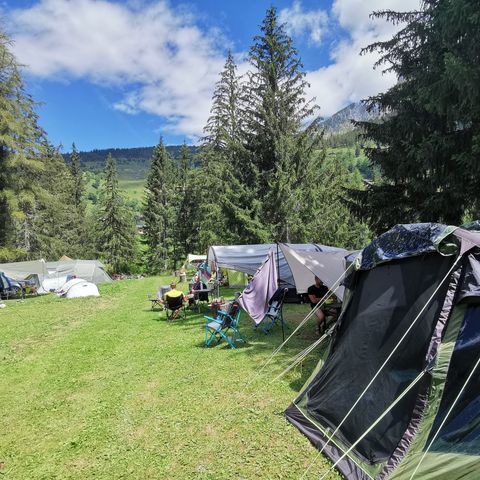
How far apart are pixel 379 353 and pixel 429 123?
8.14 m

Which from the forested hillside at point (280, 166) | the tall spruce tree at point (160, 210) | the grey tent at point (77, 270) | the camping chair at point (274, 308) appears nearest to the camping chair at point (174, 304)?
the camping chair at point (274, 308)

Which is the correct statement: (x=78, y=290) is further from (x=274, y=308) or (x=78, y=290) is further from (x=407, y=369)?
(x=407, y=369)

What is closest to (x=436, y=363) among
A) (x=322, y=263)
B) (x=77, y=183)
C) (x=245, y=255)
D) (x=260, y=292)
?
(x=322, y=263)

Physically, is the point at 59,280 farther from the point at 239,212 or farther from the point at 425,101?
the point at 425,101

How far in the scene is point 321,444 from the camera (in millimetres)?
4070

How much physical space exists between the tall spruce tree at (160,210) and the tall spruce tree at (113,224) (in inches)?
96.8

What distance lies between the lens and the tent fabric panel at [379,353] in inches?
141

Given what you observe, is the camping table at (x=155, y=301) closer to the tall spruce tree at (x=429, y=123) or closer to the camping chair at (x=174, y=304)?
the camping chair at (x=174, y=304)

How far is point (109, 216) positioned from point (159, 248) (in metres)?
6.04

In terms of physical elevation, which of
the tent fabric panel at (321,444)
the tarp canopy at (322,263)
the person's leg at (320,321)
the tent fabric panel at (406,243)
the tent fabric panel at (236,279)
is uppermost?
the tent fabric panel at (406,243)

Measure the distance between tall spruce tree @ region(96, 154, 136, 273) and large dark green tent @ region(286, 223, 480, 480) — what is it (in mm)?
36519

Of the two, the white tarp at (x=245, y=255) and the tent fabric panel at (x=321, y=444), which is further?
the white tarp at (x=245, y=255)

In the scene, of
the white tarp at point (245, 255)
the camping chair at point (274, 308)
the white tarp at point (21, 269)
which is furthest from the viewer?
the white tarp at point (21, 269)

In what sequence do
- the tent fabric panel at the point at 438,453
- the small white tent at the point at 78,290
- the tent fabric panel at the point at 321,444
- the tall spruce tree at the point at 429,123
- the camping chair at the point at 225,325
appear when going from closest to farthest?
the tent fabric panel at the point at 438,453 → the tent fabric panel at the point at 321,444 → the tall spruce tree at the point at 429,123 → the camping chair at the point at 225,325 → the small white tent at the point at 78,290
